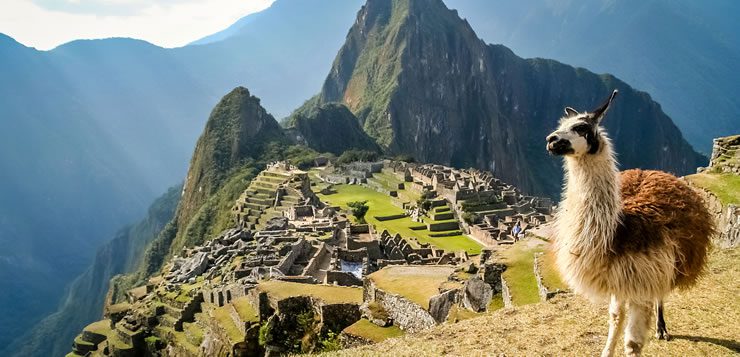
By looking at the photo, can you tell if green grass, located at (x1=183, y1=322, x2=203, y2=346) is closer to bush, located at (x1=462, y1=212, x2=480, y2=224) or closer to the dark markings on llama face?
the dark markings on llama face

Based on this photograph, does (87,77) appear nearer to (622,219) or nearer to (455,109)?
(455,109)

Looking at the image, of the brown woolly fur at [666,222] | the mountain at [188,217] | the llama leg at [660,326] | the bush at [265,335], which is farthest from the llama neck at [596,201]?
the mountain at [188,217]

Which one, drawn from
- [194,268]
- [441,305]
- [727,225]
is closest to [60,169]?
[194,268]

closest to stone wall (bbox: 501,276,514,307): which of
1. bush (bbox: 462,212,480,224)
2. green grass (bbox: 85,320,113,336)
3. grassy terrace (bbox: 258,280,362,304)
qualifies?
grassy terrace (bbox: 258,280,362,304)

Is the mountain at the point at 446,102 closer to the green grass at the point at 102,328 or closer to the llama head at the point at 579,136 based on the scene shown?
the green grass at the point at 102,328

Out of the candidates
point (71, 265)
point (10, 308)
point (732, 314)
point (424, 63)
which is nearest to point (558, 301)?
point (732, 314)

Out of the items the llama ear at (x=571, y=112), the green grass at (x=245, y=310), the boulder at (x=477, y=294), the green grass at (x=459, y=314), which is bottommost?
the green grass at (x=245, y=310)
